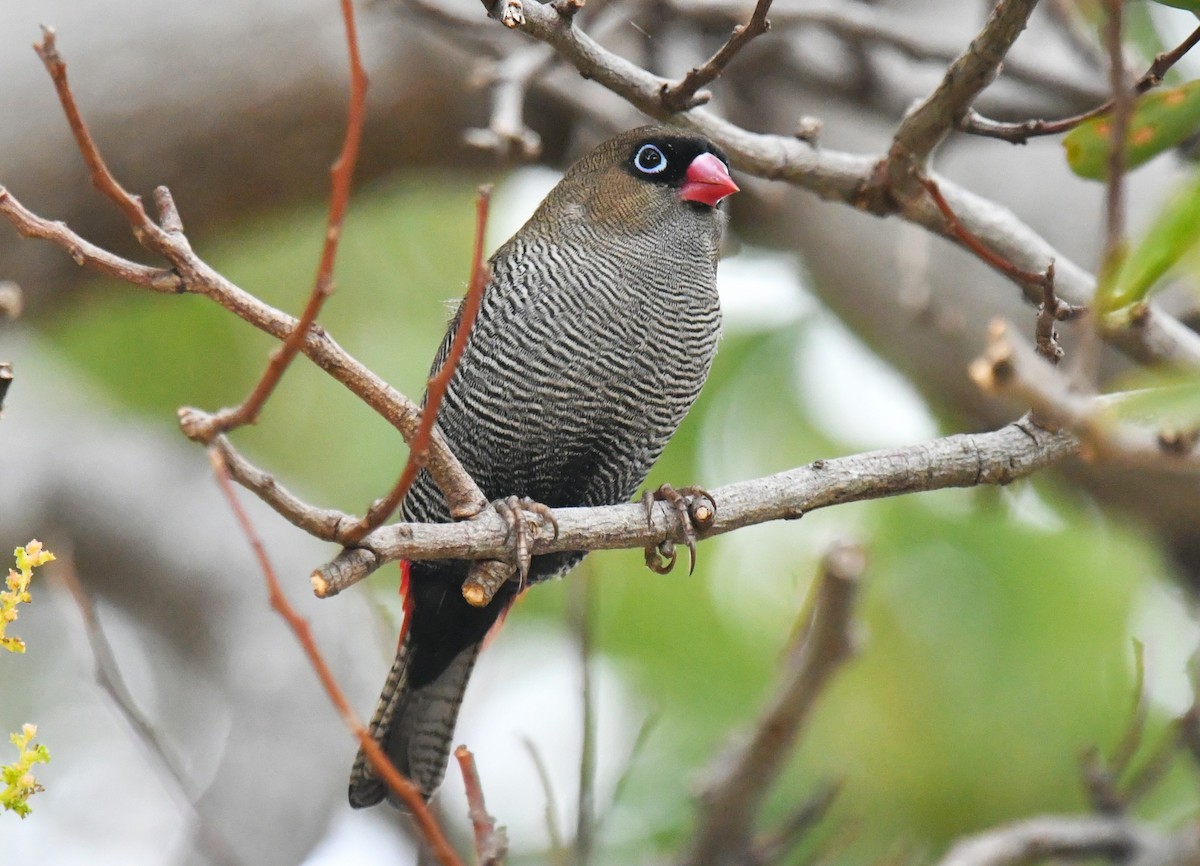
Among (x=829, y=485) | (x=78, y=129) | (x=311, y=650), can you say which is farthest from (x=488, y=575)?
(x=78, y=129)

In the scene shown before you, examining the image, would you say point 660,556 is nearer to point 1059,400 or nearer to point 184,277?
point 184,277

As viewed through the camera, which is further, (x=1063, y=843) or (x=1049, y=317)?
(x=1063, y=843)

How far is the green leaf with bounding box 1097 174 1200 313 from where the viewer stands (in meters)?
1.41

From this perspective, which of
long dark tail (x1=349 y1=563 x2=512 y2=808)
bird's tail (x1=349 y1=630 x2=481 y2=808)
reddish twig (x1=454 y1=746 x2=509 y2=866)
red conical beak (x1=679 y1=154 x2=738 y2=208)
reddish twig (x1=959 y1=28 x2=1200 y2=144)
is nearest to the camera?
reddish twig (x1=454 y1=746 x2=509 y2=866)

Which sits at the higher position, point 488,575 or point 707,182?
point 707,182

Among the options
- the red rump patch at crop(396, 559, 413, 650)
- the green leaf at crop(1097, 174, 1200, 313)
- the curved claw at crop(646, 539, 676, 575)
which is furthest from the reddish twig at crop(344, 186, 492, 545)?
the red rump patch at crop(396, 559, 413, 650)

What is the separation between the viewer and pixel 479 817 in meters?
2.27

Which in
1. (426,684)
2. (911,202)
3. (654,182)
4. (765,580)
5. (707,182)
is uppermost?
(765,580)

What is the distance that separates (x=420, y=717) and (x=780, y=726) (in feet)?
3.56

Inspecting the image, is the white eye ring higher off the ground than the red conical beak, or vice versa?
the white eye ring

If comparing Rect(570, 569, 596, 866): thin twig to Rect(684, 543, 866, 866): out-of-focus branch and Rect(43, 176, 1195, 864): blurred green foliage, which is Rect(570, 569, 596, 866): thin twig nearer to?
Rect(684, 543, 866, 866): out-of-focus branch

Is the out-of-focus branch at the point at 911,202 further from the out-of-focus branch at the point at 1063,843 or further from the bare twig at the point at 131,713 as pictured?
the bare twig at the point at 131,713

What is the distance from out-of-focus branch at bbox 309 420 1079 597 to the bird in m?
0.76

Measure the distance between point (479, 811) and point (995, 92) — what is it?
4.38m
